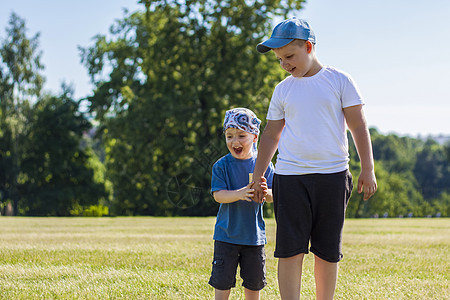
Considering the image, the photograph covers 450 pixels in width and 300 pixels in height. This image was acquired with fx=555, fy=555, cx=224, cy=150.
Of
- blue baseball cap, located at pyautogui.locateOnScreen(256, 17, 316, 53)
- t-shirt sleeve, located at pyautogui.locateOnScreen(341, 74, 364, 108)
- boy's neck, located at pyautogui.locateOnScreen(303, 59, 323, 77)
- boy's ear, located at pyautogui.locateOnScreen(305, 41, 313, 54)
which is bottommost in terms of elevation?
t-shirt sleeve, located at pyautogui.locateOnScreen(341, 74, 364, 108)

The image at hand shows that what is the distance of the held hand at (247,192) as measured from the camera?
11.7 ft

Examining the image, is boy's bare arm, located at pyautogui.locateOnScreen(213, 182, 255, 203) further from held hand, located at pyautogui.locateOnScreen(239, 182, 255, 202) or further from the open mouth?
the open mouth

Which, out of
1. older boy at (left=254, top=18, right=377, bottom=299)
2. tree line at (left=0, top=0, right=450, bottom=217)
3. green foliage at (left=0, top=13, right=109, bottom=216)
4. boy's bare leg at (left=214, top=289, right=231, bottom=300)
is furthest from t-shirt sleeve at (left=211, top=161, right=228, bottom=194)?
green foliage at (left=0, top=13, right=109, bottom=216)

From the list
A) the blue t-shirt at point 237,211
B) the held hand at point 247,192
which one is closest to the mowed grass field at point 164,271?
the blue t-shirt at point 237,211

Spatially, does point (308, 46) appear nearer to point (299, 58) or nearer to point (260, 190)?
point (299, 58)

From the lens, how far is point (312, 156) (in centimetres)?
333

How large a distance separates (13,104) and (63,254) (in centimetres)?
3069

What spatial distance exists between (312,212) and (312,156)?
1.13 ft

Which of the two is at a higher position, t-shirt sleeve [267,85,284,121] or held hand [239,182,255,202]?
t-shirt sleeve [267,85,284,121]

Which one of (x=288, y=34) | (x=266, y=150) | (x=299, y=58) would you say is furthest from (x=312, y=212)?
(x=288, y=34)

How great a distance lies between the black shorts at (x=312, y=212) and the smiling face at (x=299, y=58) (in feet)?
2.12

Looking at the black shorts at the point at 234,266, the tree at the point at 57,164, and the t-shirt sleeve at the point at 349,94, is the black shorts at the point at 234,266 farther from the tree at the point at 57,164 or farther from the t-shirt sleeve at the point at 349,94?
the tree at the point at 57,164

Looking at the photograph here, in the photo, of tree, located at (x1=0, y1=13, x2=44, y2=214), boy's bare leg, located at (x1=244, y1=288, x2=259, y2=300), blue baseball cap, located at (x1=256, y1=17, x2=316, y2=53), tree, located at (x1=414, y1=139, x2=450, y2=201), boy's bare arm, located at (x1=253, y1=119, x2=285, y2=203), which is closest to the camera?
blue baseball cap, located at (x1=256, y1=17, x2=316, y2=53)

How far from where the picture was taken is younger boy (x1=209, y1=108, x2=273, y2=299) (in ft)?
12.2
